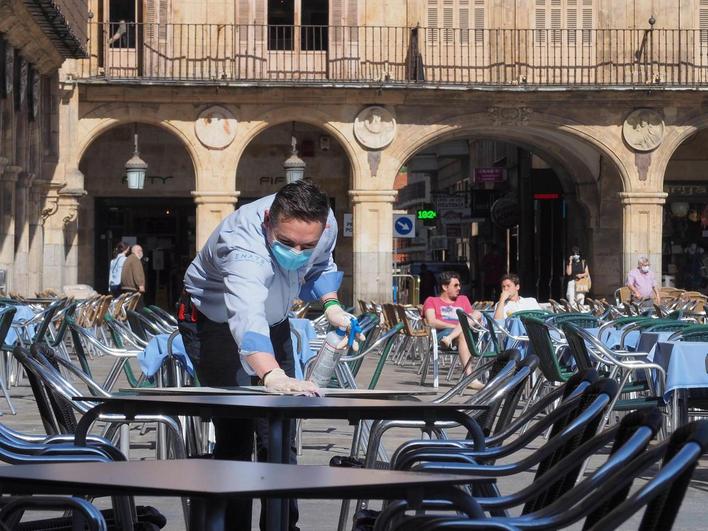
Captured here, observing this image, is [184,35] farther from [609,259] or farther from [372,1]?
[609,259]

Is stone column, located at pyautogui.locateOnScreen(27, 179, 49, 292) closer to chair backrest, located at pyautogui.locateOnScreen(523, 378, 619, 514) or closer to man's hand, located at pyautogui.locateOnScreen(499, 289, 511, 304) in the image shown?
man's hand, located at pyautogui.locateOnScreen(499, 289, 511, 304)

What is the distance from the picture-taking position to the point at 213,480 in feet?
10.9

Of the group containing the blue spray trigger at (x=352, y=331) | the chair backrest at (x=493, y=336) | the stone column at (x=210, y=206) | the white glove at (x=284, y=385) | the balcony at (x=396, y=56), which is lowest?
the chair backrest at (x=493, y=336)

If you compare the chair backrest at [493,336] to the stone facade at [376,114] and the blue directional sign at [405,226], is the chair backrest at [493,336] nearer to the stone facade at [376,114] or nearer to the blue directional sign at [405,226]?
the blue directional sign at [405,226]

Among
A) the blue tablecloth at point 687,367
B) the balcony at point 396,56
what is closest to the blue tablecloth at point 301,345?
the blue tablecloth at point 687,367

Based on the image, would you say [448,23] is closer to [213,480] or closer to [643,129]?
[643,129]

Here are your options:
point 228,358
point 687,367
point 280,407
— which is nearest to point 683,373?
point 687,367

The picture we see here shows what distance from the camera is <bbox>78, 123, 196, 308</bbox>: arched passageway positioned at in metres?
33.8

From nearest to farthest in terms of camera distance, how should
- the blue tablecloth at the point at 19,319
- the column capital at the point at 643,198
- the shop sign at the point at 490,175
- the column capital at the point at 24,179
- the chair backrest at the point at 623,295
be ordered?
the blue tablecloth at the point at 19,319 < the column capital at the point at 24,179 < the chair backrest at the point at 623,295 < the column capital at the point at 643,198 < the shop sign at the point at 490,175

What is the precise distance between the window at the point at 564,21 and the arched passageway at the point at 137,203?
738 cm

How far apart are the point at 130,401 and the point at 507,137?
29806mm

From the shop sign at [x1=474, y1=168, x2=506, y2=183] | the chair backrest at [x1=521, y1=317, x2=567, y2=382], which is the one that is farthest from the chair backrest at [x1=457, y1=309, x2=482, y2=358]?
the shop sign at [x1=474, y1=168, x2=506, y2=183]

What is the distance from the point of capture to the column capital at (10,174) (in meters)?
26.2

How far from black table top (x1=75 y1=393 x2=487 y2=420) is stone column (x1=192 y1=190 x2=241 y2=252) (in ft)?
87.6
